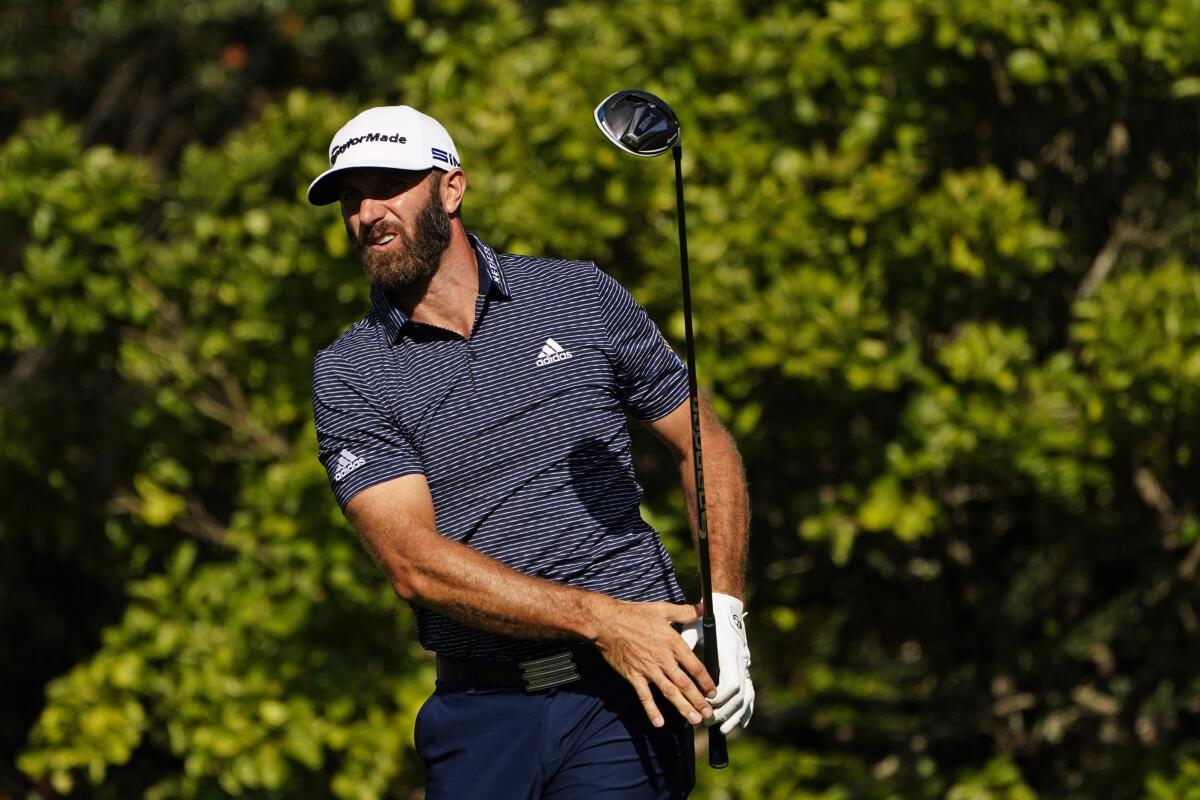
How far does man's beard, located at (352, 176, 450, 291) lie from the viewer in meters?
3.78

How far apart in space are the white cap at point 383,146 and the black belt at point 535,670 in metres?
1.04

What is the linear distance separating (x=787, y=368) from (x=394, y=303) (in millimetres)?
2447

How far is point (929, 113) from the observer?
651 cm

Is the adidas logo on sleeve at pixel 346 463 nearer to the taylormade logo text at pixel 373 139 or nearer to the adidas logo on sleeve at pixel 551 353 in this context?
the adidas logo on sleeve at pixel 551 353

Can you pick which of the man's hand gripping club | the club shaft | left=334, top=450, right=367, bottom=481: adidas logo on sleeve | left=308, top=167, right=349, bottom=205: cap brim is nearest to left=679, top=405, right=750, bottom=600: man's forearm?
the club shaft

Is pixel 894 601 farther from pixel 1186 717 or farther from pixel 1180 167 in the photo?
pixel 1180 167

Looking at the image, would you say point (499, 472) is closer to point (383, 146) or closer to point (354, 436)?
point (354, 436)

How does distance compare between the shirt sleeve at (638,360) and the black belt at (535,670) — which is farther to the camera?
the shirt sleeve at (638,360)

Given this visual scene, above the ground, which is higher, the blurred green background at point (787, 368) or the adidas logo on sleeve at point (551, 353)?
the adidas logo on sleeve at point (551, 353)

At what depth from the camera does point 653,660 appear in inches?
136

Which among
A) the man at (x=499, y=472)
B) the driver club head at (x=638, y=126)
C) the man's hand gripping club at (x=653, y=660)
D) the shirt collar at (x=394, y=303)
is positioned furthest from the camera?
the shirt collar at (x=394, y=303)

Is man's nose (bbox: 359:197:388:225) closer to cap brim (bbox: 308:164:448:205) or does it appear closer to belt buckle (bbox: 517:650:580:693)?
cap brim (bbox: 308:164:448:205)

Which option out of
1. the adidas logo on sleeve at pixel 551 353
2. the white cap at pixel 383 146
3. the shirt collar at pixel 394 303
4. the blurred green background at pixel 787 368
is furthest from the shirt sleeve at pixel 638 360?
the blurred green background at pixel 787 368

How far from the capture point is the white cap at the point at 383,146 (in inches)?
148
